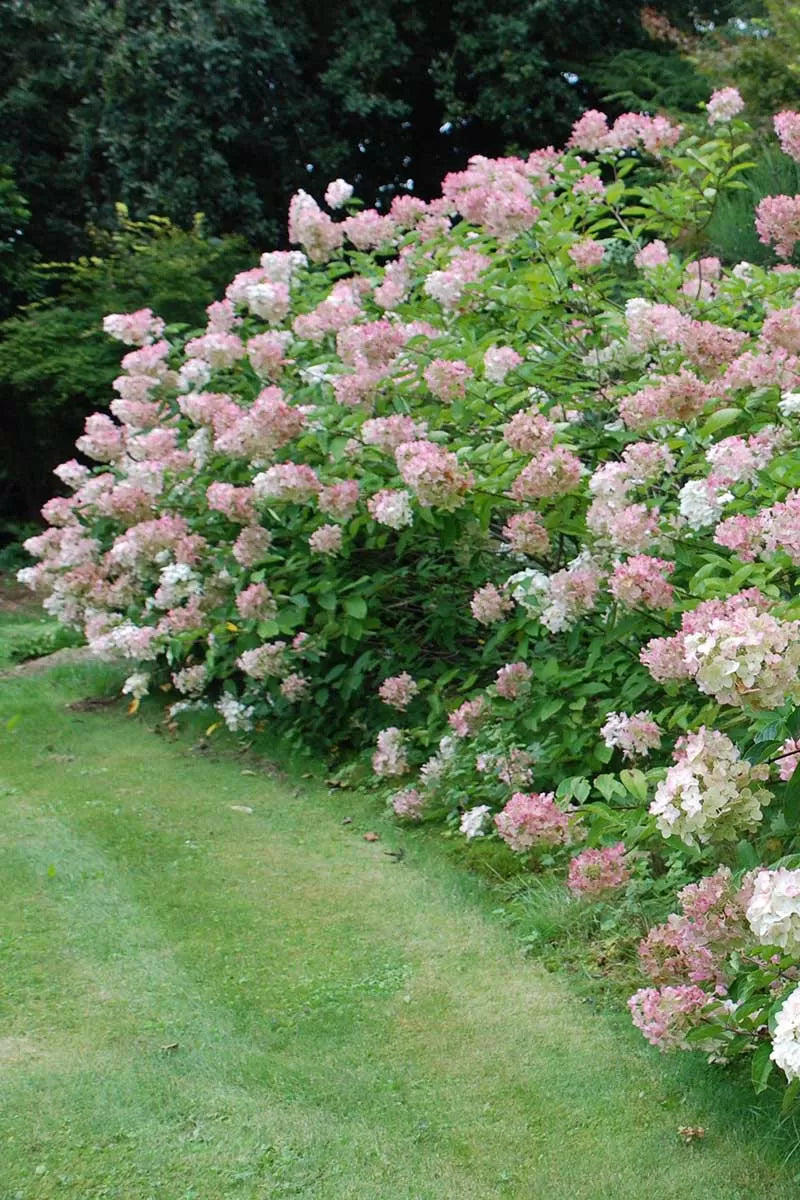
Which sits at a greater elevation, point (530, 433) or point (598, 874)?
point (530, 433)

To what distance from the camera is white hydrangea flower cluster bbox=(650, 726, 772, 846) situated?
2.04 m

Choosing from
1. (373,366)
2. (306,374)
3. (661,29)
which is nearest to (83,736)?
(306,374)

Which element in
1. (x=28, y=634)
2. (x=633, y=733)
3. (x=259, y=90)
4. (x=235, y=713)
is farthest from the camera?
(x=259, y=90)

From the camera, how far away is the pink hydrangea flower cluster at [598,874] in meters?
2.85

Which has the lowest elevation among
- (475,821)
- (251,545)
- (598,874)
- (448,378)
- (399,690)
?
(475,821)

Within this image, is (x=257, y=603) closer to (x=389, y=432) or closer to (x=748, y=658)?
(x=389, y=432)

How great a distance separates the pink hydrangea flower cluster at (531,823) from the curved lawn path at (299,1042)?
0.32m

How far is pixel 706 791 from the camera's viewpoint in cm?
205


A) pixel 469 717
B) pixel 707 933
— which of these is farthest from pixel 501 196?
pixel 707 933

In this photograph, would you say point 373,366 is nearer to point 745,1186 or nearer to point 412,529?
point 412,529

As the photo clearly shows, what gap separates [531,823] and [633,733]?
37 centimetres

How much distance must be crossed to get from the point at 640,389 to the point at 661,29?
36.3 ft

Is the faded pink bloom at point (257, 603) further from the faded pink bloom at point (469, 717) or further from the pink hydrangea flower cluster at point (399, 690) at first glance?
the faded pink bloom at point (469, 717)

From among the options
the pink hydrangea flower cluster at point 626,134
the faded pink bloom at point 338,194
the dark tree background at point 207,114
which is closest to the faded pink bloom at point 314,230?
the faded pink bloom at point 338,194
